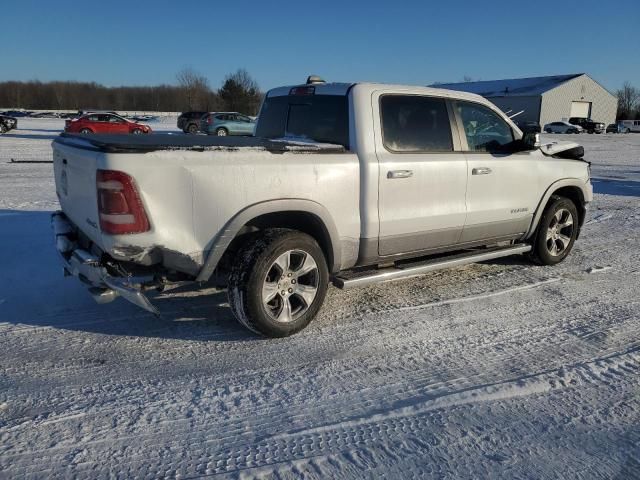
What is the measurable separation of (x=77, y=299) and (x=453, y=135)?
364cm

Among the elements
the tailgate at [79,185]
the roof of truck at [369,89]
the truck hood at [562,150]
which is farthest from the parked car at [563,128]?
the tailgate at [79,185]

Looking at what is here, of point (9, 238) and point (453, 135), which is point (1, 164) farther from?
point (453, 135)

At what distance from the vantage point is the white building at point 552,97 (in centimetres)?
6203

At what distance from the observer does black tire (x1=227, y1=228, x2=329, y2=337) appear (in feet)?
12.1

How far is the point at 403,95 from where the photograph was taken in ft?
14.9

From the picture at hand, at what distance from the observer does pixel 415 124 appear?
4582mm

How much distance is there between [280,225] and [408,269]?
120cm

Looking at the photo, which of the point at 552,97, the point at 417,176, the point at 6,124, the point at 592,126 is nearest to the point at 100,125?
the point at 6,124

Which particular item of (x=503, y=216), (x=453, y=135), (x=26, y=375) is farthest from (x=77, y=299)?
(x=503, y=216)

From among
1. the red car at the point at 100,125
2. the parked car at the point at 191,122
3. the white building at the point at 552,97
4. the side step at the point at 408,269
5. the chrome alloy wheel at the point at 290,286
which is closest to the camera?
the chrome alloy wheel at the point at 290,286

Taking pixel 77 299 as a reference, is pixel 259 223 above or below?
above

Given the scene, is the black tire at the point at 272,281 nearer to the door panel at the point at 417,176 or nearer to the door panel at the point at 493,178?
the door panel at the point at 417,176

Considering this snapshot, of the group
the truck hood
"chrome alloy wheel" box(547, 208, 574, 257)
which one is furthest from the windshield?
"chrome alloy wheel" box(547, 208, 574, 257)

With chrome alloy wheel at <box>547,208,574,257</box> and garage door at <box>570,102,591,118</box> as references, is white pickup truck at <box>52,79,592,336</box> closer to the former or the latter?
chrome alloy wheel at <box>547,208,574,257</box>
